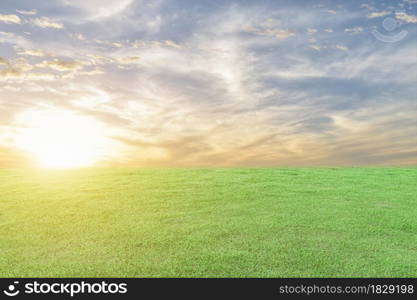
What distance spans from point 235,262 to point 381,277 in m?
3.12

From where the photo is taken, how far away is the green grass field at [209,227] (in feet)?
29.3

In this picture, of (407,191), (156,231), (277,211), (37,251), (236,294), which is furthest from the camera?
(407,191)

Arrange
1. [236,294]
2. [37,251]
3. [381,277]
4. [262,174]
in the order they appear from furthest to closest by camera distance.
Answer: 1. [262,174]
2. [37,251]
3. [381,277]
4. [236,294]

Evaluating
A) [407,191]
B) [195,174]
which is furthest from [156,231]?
[407,191]

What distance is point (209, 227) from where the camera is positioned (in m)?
11.8

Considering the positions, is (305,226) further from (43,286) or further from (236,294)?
(43,286)

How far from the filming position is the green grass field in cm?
895

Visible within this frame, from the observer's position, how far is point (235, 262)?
9.03 metres
